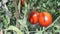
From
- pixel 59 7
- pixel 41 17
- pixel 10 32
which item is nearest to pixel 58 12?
pixel 59 7

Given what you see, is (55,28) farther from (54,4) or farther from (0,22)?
(0,22)

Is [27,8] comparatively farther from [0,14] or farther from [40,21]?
[0,14]

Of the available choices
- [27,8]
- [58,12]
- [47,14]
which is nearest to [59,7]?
[58,12]

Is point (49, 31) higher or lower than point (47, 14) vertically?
lower

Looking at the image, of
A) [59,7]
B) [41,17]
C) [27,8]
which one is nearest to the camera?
[27,8]

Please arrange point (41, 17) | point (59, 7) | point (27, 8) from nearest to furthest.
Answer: point (27, 8) → point (41, 17) → point (59, 7)

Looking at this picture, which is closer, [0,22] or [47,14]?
[47,14]
